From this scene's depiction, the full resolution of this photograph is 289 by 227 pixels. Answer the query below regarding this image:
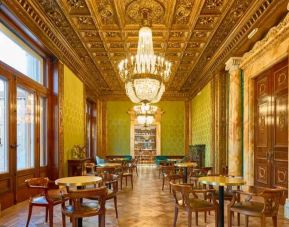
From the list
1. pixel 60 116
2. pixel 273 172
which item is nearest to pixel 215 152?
pixel 273 172

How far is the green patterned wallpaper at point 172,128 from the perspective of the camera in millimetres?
16266

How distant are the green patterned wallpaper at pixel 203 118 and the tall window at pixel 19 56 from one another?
19.7 ft

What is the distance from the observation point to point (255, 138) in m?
7.61

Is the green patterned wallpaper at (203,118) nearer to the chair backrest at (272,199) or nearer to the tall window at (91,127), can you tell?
the tall window at (91,127)

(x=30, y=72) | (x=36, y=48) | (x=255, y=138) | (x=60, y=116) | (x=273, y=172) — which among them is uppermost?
(x=36, y=48)

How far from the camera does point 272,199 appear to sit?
3822mm

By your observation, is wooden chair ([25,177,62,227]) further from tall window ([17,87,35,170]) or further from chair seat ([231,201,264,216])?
chair seat ([231,201,264,216])

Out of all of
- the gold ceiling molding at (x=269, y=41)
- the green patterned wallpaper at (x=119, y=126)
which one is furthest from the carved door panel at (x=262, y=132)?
the green patterned wallpaper at (x=119, y=126)

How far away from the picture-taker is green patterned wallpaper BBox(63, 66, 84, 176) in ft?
29.1

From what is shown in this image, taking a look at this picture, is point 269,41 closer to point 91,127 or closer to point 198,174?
point 198,174

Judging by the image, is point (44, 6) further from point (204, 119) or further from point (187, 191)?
point (204, 119)

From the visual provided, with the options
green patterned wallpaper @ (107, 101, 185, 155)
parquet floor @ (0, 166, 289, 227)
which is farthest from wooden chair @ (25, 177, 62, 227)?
green patterned wallpaper @ (107, 101, 185, 155)

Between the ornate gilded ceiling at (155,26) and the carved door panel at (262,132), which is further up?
the ornate gilded ceiling at (155,26)

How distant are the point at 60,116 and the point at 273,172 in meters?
5.49
